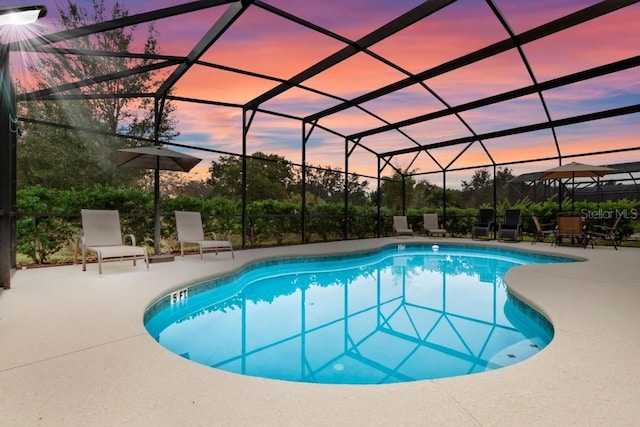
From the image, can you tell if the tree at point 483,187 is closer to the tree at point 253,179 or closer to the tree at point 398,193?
the tree at point 398,193

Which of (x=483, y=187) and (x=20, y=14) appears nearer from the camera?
(x=20, y=14)

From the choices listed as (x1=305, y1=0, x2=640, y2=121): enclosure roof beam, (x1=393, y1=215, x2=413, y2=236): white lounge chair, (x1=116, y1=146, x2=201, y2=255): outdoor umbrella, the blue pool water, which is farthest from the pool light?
(x1=393, y1=215, x2=413, y2=236): white lounge chair

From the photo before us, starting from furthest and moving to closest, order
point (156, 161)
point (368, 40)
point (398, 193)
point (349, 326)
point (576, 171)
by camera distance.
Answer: point (398, 193), point (576, 171), point (156, 161), point (368, 40), point (349, 326)

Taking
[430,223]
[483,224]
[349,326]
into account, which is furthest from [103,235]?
[483,224]

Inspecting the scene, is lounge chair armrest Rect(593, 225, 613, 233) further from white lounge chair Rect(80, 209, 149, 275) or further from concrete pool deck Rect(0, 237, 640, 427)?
white lounge chair Rect(80, 209, 149, 275)

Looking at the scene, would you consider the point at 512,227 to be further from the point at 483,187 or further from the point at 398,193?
the point at 483,187

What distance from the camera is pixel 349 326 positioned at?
381 centimetres

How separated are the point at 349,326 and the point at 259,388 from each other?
6.93 feet

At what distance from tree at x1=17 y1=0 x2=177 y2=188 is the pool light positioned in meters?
9.41

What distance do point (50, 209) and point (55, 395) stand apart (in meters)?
5.92

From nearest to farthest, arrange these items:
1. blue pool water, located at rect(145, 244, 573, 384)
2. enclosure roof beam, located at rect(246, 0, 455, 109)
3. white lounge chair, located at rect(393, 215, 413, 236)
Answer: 1. blue pool water, located at rect(145, 244, 573, 384)
2. enclosure roof beam, located at rect(246, 0, 455, 109)
3. white lounge chair, located at rect(393, 215, 413, 236)

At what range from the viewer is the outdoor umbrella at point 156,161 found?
643 cm

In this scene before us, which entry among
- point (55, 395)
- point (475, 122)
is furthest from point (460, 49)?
point (55, 395)

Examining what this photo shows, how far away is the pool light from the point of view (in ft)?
8.86
